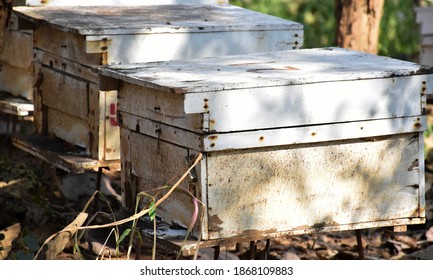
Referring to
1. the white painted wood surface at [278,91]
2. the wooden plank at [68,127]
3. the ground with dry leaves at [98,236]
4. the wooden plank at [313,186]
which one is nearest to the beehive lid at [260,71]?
the white painted wood surface at [278,91]

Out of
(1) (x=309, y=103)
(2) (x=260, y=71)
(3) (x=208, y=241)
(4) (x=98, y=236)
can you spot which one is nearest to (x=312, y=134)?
(1) (x=309, y=103)

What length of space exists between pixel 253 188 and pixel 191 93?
0.55m

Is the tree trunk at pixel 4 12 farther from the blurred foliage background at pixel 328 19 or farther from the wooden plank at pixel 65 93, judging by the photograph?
the blurred foliage background at pixel 328 19

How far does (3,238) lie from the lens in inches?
206

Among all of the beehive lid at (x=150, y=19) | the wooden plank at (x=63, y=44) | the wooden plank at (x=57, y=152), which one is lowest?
the wooden plank at (x=57, y=152)

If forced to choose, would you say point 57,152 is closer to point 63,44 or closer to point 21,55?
point 63,44

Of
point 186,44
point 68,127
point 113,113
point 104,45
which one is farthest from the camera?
point 68,127

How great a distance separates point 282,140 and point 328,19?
10.0 metres

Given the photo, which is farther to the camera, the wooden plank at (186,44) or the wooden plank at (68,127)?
the wooden plank at (68,127)

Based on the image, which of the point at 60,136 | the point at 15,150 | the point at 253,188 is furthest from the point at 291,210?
the point at 15,150

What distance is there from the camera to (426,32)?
9445mm

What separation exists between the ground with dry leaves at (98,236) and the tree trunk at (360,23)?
1478 mm

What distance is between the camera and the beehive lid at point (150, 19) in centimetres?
536

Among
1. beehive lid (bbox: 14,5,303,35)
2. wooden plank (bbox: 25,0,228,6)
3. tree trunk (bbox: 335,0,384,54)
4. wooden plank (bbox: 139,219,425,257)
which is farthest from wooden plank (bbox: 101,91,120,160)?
tree trunk (bbox: 335,0,384,54)
